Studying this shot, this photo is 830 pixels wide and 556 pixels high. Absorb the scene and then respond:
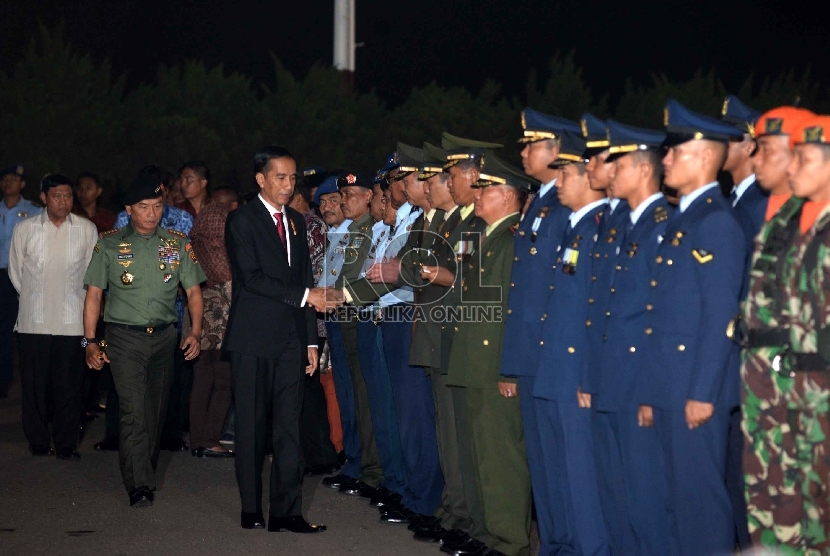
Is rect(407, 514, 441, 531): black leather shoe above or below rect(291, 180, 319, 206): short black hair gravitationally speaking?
Answer: below

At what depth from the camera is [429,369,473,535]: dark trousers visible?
7008 mm

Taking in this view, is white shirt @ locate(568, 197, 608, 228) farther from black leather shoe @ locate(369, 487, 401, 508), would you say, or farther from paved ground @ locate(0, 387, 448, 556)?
black leather shoe @ locate(369, 487, 401, 508)

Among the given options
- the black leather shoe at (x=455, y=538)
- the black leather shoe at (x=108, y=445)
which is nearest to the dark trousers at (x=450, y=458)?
the black leather shoe at (x=455, y=538)

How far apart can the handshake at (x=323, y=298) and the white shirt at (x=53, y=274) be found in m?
3.05

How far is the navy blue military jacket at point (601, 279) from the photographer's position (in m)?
5.69

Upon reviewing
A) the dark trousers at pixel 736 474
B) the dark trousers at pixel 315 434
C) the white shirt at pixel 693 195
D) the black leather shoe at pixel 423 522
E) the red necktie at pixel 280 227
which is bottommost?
the black leather shoe at pixel 423 522

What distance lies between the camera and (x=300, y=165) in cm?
1780

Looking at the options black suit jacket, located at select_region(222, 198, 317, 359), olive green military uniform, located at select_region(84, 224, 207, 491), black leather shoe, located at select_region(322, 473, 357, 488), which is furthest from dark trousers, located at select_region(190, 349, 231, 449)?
black suit jacket, located at select_region(222, 198, 317, 359)

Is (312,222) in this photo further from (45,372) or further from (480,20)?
(480,20)

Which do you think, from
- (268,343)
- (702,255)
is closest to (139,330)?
(268,343)

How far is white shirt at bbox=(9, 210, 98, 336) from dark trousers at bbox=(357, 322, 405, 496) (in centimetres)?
267

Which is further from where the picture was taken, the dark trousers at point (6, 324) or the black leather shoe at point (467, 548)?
the dark trousers at point (6, 324)

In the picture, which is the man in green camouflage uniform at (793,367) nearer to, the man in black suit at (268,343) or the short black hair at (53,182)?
the man in black suit at (268,343)

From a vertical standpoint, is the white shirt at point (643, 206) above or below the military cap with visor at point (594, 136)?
below
